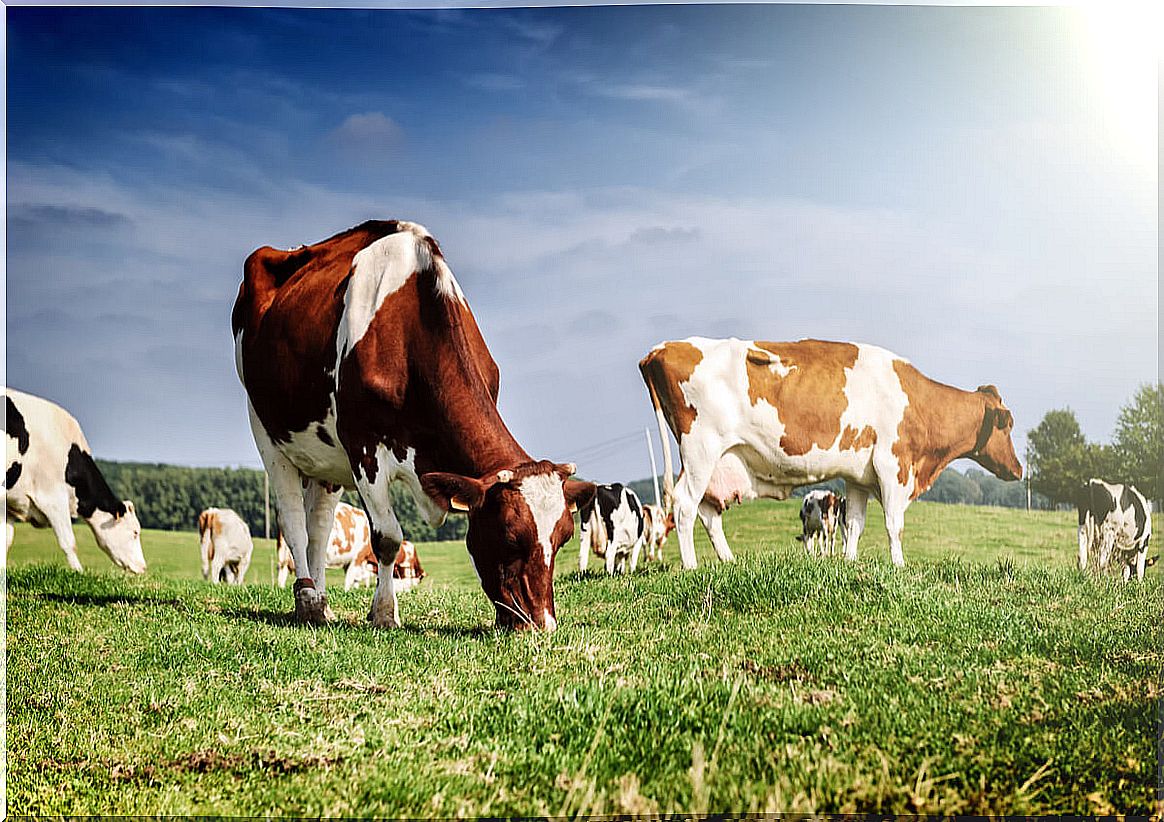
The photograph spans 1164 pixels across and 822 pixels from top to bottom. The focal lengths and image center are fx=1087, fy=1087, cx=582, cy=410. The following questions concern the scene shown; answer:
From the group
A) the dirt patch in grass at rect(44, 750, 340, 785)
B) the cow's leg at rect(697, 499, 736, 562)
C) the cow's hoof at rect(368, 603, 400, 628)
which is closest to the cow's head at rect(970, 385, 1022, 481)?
the cow's leg at rect(697, 499, 736, 562)

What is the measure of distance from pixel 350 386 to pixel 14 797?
5.46 feet

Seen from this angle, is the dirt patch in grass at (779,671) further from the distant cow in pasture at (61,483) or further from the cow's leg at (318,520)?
the distant cow in pasture at (61,483)

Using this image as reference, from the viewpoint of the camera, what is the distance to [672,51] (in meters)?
3.93

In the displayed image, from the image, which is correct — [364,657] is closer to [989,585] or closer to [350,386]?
[350,386]

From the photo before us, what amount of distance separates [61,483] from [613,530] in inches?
87.9

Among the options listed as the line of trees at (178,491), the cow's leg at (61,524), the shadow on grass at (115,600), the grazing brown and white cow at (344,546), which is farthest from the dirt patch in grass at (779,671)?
the cow's leg at (61,524)

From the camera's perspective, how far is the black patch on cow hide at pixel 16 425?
4.14 meters

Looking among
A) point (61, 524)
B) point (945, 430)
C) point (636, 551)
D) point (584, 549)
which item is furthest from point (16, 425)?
point (945, 430)

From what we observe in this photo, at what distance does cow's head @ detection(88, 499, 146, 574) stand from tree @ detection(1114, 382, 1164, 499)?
145 inches

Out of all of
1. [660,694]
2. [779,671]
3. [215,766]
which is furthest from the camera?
[779,671]

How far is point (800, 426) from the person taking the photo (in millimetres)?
4168

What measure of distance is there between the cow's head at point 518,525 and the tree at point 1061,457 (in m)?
1.61

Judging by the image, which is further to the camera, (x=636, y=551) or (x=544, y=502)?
(x=636, y=551)

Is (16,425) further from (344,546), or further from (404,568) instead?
(404,568)
